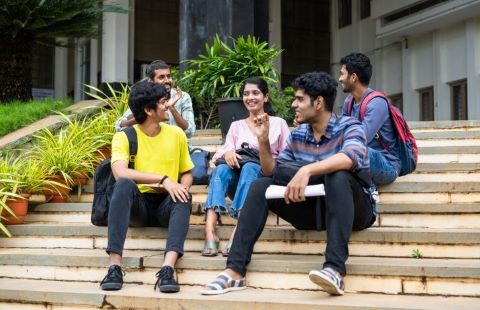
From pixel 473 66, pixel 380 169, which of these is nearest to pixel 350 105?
pixel 380 169

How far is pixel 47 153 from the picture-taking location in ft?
19.4

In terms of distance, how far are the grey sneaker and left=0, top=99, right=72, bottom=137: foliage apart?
5.18m

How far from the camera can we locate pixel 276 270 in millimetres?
3912

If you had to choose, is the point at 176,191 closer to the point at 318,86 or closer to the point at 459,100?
the point at 318,86

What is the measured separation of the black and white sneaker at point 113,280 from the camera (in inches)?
153

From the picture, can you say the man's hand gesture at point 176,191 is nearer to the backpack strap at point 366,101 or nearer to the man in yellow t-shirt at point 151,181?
the man in yellow t-shirt at point 151,181

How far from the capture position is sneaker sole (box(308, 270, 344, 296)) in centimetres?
342

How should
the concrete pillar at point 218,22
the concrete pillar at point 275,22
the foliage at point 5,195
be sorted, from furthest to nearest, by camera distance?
the concrete pillar at point 275,22 → the concrete pillar at point 218,22 → the foliage at point 5,195

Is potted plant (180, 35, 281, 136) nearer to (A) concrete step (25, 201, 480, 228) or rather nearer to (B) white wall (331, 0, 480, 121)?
(A) concrete step (25, 201, 480, 228)

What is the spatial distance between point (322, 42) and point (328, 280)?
1627 centimetres

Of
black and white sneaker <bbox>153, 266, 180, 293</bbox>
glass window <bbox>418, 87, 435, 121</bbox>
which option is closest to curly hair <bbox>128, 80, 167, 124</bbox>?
black and white sneaker <bbox>153, 266, 180, 293</bbox>

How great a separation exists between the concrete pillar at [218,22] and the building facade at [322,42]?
13 millimetres

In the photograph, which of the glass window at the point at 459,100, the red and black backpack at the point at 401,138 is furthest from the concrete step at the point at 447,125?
the glass window at the point at 459,100

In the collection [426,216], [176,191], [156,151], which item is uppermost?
[156,151]
